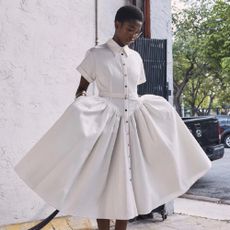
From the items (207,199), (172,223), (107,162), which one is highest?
(107,162)

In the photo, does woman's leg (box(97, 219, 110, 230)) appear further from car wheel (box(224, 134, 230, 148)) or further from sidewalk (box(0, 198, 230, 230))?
car wheel (box(224, 134, 230, 148))

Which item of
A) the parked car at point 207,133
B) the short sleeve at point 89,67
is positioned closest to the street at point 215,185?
the parked car at point 207,133

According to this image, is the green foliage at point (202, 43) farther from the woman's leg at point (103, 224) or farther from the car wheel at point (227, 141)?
the woman's leg at point (103, 224)

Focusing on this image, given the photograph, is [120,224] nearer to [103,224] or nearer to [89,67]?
[103,224]

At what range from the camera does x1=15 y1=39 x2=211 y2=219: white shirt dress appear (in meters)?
2.56

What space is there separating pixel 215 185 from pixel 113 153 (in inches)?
201

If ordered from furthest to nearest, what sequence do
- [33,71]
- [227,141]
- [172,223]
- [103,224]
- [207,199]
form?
[227,141], [207,199], [172,223], [33,71], [103,224]

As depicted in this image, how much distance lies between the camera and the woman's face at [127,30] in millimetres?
2736

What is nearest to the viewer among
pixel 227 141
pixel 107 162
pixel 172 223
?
pixel 107 162

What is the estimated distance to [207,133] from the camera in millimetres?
7434

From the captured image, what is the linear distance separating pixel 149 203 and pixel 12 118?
1635 mm

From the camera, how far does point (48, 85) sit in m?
3.86

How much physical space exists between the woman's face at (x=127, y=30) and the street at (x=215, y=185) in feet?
13.0

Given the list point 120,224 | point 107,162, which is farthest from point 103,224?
point 107,162
